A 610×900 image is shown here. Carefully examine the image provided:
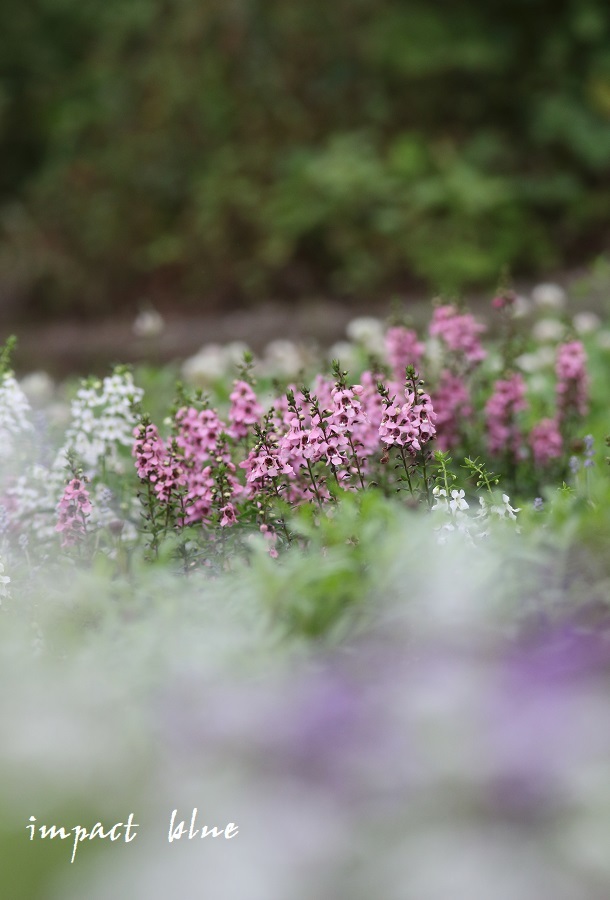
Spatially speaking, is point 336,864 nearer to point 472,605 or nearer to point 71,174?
point 472,605

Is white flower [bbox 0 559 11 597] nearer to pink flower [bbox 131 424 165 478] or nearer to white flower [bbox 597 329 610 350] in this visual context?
pink flower [bbox 131 424 165 478]

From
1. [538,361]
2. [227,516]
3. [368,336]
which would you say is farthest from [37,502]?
[538,361]

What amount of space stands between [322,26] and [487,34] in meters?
1.76

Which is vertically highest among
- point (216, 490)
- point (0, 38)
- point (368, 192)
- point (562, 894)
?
point (0, 38)

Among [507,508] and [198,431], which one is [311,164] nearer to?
[198,431]

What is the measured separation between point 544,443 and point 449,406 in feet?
1.24

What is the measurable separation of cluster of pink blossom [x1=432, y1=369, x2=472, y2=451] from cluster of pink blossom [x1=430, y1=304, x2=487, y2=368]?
0.10 metres

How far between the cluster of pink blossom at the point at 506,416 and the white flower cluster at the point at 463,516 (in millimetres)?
1160

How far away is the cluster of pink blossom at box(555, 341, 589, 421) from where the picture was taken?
3.74 metres

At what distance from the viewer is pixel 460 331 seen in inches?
145

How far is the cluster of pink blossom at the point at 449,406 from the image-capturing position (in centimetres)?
368

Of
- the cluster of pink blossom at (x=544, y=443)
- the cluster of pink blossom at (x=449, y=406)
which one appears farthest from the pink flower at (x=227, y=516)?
the cluster of pink blossom at (x=544, y=443)

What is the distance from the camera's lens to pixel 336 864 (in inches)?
57.6

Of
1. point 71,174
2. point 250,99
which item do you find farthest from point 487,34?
point 71,174
